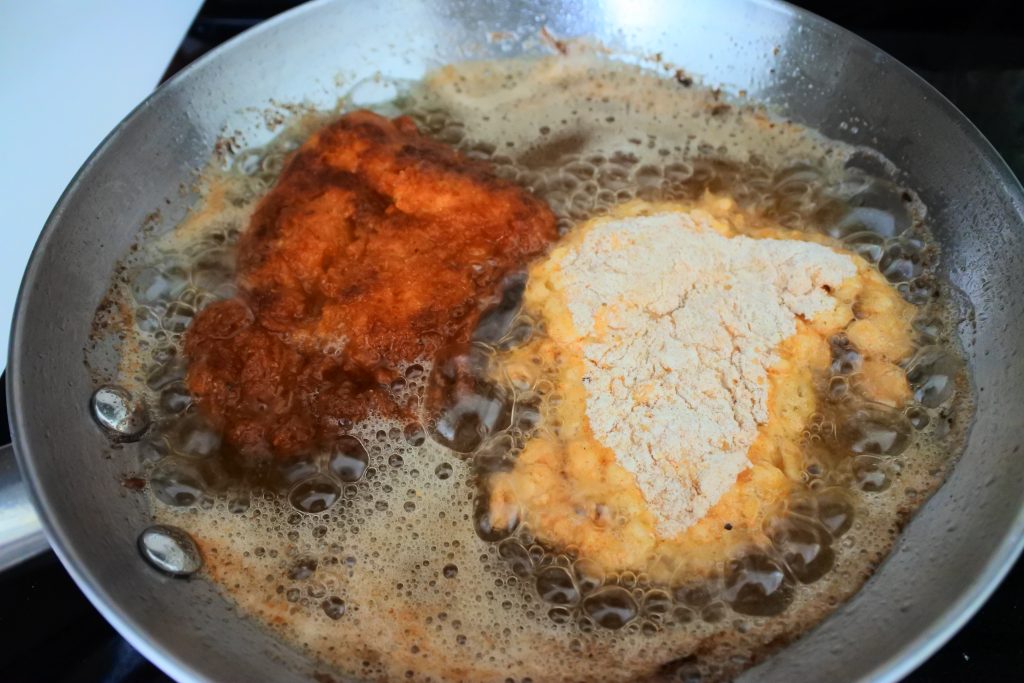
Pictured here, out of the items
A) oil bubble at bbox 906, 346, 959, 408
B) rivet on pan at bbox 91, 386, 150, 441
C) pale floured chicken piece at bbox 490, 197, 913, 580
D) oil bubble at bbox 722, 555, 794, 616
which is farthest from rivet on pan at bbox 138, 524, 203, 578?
oil bubble at bbox 906, 346, 959, 408

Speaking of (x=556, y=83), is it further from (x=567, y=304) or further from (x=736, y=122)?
(x=567, y=304)

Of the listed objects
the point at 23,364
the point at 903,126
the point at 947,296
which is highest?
the point at 903,126

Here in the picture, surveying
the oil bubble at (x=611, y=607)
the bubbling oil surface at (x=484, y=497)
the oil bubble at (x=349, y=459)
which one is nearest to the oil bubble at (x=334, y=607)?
the bubbling oil surface at (x=484, y=497)

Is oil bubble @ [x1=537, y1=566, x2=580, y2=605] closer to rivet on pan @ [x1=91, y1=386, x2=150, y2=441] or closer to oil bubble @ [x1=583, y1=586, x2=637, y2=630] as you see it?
oil bubble @ [x1=583, y1=586, x2=637, y2=630]

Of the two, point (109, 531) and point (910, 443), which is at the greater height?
point (910, 443)

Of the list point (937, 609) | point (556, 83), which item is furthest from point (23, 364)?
point (937, 609)

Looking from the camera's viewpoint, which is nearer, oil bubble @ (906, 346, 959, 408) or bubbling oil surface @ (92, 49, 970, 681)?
bubbling oil surface @ (92, 49, 970, 681)
